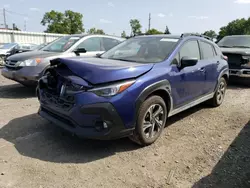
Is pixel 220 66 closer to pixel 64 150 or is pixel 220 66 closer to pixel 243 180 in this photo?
pixel 243 180

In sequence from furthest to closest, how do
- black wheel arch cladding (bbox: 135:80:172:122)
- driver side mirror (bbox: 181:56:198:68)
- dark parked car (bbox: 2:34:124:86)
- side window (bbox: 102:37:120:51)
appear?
1. side window (bbox: 102:37:120:51)
2. dark parked car (bbox: 2:34:124:86)
3. driver side mirror (bbox: 181:56:198:68)
4. black wheel arch cladding (bbox: 135:80:172:122)

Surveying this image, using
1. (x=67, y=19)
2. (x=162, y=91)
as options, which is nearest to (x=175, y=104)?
(x=162, y=91)

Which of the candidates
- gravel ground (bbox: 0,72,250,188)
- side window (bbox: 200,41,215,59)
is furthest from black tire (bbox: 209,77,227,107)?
gravel ground (bbox: 0,72,250,188)

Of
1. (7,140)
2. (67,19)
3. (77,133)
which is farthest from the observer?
(67,19)

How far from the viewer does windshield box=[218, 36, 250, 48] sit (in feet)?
30.4

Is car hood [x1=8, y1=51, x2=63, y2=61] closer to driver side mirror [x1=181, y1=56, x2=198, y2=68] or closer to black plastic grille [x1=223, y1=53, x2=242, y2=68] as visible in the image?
driver side mirror [x1=181, y1=56, x2=198, y2=68]

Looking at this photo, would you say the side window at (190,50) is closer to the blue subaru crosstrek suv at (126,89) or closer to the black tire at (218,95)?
the blue subaru crosstrek suv at (126,89)

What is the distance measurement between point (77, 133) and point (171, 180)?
4.26 feet

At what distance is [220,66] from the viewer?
5.39 m

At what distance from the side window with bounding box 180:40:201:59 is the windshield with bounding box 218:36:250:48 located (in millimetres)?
5546

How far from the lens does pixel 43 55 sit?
6164 mm

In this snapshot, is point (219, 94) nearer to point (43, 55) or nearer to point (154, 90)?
point (154, 90)

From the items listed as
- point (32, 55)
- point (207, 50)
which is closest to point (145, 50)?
point (207, 50)

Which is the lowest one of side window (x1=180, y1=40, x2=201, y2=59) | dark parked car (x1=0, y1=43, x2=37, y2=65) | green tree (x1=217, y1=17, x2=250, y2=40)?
dark parked car (x1=0, y1=43, x2=37, y2=65)
